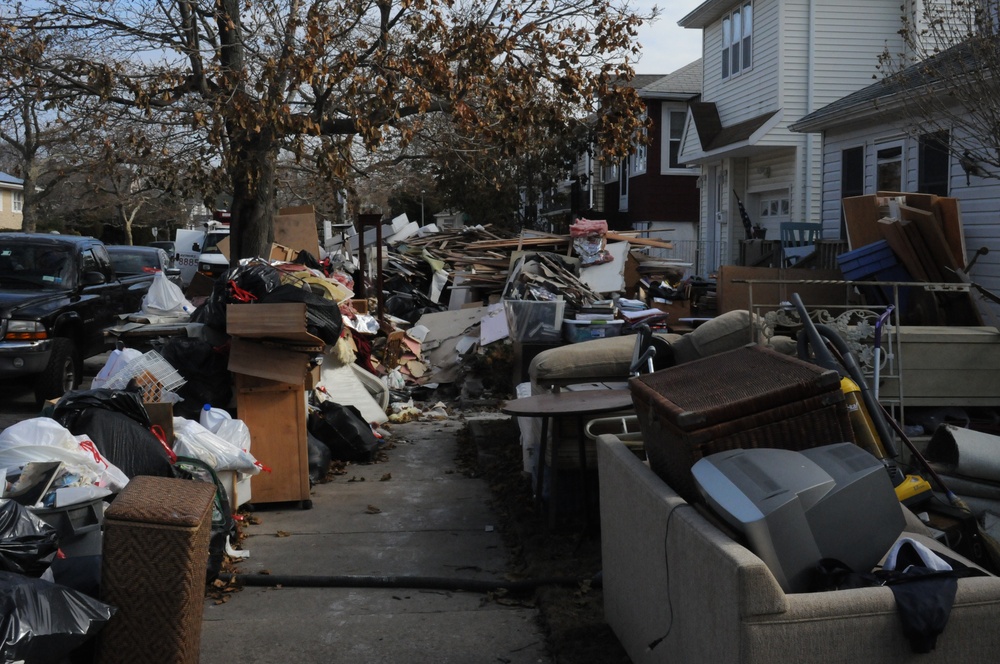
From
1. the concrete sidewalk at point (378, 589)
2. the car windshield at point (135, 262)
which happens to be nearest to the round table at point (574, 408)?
the concrete sidewalk at point (378, 589)

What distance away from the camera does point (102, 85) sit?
11156mm

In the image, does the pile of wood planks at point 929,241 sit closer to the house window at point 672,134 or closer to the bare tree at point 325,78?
the bare tree at point 325,78

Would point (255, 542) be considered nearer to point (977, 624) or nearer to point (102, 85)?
point (977, 624)

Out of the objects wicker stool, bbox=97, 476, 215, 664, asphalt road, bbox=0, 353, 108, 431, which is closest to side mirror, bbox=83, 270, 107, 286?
asphalt road, bbox=0, 353, 108, 431

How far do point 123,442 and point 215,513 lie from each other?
654 millimetres

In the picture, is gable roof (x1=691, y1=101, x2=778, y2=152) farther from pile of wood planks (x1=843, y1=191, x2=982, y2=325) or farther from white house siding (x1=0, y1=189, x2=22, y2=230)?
white house siding (x1=0, y1=189, x2=22, y2=230)

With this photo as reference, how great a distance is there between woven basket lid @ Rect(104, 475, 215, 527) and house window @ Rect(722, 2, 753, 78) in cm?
1826

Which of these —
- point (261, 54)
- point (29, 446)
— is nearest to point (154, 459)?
point (29, 446)

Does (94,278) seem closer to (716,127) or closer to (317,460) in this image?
(317,460)

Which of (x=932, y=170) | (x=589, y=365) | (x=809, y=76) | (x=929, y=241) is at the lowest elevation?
(x=589, y=365)

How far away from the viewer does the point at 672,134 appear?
27.4 meters

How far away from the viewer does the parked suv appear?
32.4ft

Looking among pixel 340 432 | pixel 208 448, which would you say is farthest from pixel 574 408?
pixel 340 432

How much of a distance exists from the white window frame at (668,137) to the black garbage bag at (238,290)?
20595 millimetres
